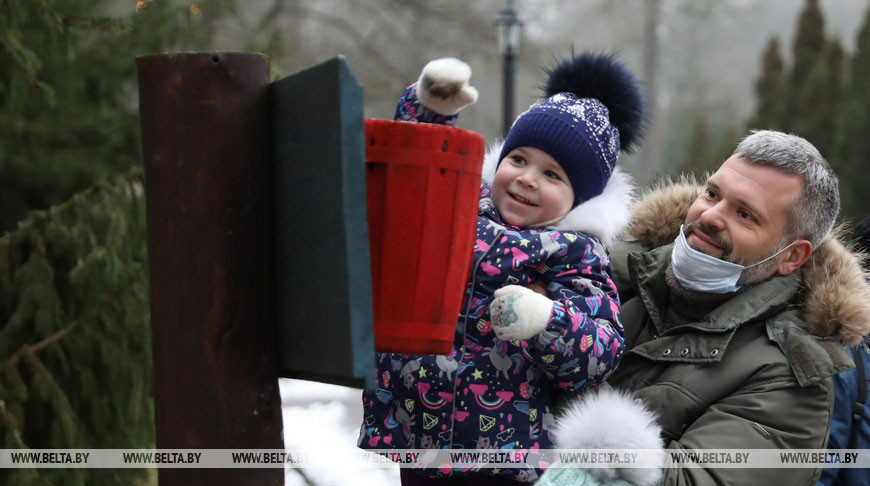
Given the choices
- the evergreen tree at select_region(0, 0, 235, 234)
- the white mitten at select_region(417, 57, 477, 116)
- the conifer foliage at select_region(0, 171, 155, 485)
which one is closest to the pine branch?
the conifer foliage at select_region(0, 171, 155, 485)

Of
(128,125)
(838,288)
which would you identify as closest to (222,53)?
(838,288)

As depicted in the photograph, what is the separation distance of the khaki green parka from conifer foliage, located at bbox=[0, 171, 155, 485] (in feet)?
5.91

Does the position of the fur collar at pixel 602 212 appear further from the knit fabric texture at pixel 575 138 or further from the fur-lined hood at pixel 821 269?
the fur-lined hood at pixel 821 269

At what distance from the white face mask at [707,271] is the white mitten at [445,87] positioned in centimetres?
81

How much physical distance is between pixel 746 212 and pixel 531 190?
59cm

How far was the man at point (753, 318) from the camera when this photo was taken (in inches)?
85.4

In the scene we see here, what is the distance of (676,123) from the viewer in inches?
1314

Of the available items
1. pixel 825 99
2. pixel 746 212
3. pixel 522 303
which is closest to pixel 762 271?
pixel 746 212

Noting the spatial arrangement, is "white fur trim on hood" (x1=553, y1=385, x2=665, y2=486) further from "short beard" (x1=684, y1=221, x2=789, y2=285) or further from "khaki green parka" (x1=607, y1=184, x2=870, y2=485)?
"short beard" (x1=684, y1=221, x2=789, y2=285)

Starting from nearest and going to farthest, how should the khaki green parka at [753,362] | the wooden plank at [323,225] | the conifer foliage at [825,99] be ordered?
1. the wooden plank at [323,225]
2. the khaki green parka at [753,362]
3. the conifer foliage at [825,99]

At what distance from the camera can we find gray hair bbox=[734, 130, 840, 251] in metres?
2.33

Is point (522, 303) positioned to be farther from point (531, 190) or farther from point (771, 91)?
point (771, 91)

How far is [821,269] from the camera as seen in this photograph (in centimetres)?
243

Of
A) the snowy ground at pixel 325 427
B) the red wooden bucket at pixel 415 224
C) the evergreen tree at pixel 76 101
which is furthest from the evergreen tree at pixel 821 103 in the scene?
the red wooden bucket at pixel 415 224
